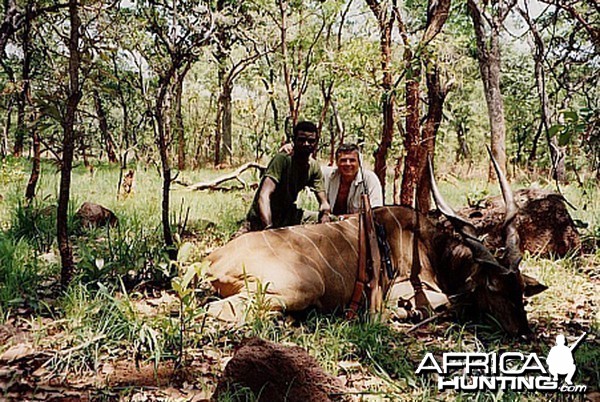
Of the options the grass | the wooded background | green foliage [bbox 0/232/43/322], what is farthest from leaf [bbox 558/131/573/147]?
green foliage [bbox 0/232/43/322]

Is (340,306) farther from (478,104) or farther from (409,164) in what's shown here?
(478,104)

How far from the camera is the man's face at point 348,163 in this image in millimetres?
4867

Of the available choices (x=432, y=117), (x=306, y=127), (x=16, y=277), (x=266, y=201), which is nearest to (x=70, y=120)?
(x=16, y=277)

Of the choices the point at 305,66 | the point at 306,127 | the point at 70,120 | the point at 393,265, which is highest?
the point at 305,66

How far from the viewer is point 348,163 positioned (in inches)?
192

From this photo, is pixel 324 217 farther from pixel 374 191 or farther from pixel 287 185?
pixel 374 191

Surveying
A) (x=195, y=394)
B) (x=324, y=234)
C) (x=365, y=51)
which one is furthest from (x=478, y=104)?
(x=195, y=394)

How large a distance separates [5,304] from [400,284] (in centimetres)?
233

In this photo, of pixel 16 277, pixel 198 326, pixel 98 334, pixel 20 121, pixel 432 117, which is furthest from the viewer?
pixel 20 121

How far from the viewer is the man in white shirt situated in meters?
4.88

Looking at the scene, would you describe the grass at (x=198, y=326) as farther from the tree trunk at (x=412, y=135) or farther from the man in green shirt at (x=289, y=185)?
the tree trunk at (x=412, y=135)

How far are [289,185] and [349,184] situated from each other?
59 centimetres

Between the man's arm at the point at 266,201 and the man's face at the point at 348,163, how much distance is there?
2.11 ft

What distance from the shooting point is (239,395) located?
223cm
